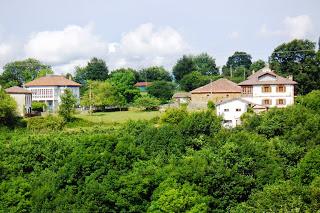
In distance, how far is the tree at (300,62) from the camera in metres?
56.7

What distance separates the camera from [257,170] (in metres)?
30.5

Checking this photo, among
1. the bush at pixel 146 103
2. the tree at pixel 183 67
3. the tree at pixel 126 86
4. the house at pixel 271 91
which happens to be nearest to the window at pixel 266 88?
the house at pixel 271 91

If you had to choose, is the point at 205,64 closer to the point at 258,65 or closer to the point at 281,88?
the point at 258,65

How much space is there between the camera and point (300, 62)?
5997 cm

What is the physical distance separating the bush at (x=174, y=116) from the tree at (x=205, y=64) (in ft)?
168

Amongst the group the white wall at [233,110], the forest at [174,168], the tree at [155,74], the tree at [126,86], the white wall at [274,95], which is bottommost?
the forest at [174,168]

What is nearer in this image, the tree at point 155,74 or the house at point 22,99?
the house at point 22,99

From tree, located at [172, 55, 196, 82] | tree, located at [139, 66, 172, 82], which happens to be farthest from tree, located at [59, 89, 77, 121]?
tree, located at [139, 66, 172, 82]

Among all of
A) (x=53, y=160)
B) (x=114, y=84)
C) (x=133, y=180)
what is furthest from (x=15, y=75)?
(x=133, y=180)

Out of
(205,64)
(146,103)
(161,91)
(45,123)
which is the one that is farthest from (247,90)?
(205,64)

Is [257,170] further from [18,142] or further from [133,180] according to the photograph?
[18,142]

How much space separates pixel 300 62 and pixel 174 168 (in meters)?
36.2

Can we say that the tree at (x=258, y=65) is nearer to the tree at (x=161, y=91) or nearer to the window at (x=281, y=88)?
the tree at (x=161, y=91)

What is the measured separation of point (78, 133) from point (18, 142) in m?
6.31
